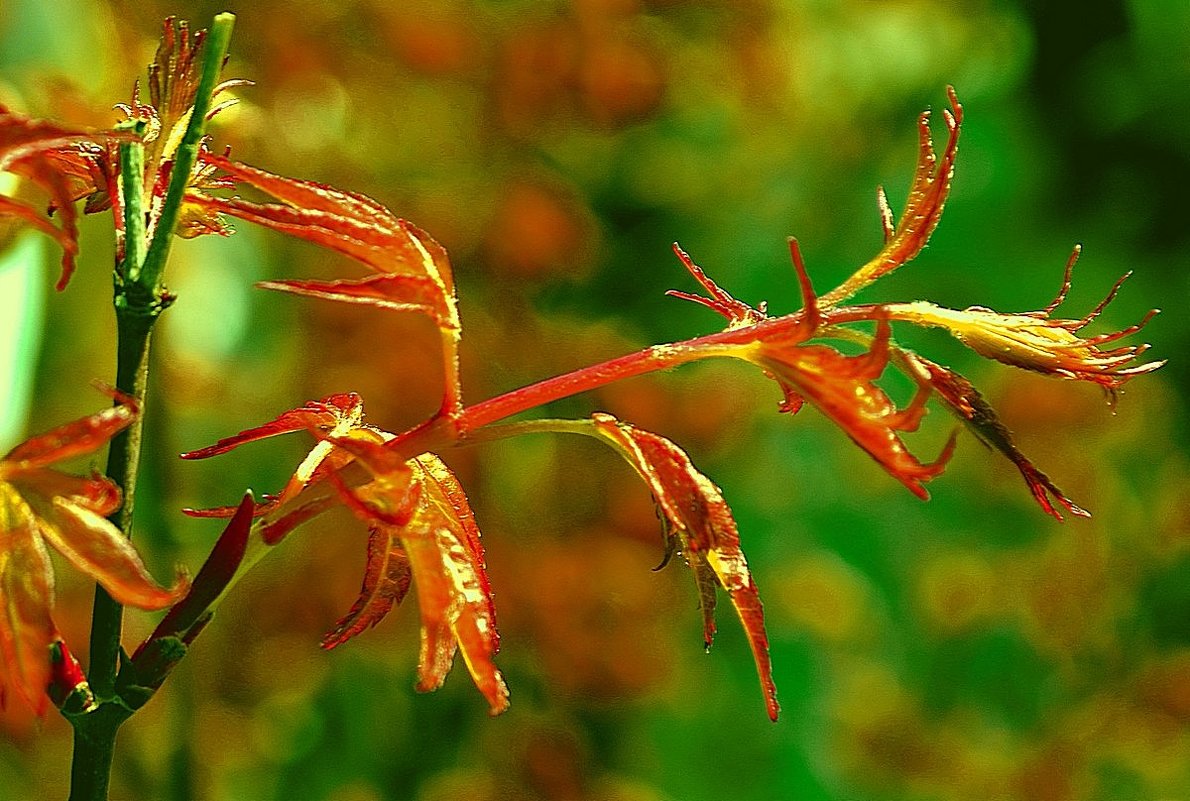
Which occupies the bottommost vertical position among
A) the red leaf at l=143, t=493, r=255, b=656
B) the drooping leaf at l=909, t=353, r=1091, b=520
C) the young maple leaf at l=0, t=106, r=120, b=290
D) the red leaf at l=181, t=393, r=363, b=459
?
the red leaf at l=143, t=493, r=255, b=656

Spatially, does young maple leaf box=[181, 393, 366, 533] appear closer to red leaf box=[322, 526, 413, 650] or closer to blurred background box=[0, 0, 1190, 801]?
red leaf box=[322, 526, 413, 650]

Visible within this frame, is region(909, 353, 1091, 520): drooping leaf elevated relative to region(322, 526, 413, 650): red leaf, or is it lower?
elevated

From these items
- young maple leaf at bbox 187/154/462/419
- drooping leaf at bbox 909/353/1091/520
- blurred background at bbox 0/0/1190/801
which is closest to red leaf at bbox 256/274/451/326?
young maple leaf at bbox 187/154/462/419

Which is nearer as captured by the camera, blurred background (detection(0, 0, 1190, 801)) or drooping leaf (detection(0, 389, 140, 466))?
drooping leaf (detection(0, 389, 140, 466))

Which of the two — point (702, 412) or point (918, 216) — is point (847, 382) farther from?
point (702, 412)

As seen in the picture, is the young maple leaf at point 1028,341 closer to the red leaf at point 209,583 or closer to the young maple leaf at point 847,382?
the young maple leaf at point 847,382

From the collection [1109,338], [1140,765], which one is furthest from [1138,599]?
[1109,338]

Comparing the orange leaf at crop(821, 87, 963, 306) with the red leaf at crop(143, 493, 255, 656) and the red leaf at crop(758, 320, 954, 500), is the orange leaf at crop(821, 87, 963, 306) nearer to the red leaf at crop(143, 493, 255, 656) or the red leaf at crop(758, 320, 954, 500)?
the red leaf at crop(758, 320, 954, 500)
